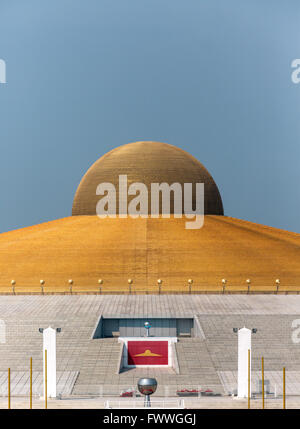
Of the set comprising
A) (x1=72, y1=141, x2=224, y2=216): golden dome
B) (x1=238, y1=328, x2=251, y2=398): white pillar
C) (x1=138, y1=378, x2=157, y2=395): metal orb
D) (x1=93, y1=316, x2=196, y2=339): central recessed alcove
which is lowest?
(x1=93, y1=316, x2=196, y2=339): central recessed alcove

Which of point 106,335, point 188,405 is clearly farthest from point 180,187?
point 188,405

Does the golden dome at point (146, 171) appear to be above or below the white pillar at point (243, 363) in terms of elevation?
above

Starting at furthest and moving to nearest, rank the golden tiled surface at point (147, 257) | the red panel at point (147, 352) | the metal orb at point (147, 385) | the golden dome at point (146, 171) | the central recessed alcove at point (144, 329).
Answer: the golden dome at point (146, 171) → the golden tiled surface at point (147, 257) → the central recessed alcove at point (144, 329) → the red panel at point (147, 352) → the metal orb at point (147, 385)

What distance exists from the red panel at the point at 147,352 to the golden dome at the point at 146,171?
17272 mm

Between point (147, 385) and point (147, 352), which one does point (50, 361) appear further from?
point (147, 352)

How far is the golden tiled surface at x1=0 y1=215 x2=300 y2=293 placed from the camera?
31.6 meters

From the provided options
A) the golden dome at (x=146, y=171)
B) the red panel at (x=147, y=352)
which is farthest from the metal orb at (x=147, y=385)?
the golden dome at (x=146, y=171)

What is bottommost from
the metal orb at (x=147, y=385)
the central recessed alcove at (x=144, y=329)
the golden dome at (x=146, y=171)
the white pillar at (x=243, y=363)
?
the central recessed alcove at (x=144, y=329)

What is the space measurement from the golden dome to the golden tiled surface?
8.53 ft

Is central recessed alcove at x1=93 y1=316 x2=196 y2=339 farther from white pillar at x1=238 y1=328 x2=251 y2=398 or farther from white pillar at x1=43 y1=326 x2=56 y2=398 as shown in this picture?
white pillar at x1=43 y1=326 x2=56 y2=398

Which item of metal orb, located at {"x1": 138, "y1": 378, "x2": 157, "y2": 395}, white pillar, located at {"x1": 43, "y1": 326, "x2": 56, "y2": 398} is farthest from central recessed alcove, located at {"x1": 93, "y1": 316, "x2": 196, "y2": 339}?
metal orb, located at {"x1": 138, "y1": 378, "x2": 157, "y2": 395}

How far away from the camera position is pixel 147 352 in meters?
22.1

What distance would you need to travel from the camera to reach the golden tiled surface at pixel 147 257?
31.6 meters

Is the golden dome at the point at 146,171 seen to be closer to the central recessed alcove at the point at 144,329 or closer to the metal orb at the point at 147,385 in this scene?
the central recessed alcove at the point at 144,329
